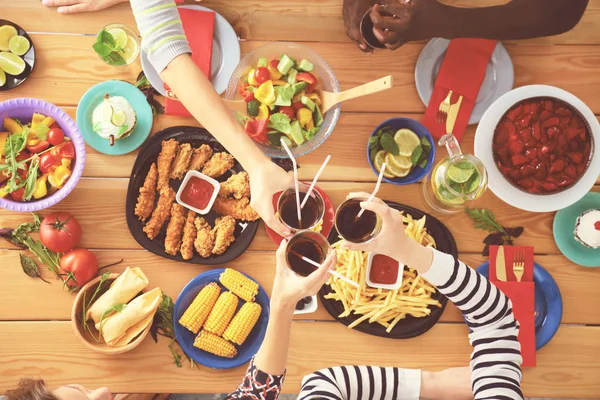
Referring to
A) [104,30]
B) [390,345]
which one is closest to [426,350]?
[390,345]

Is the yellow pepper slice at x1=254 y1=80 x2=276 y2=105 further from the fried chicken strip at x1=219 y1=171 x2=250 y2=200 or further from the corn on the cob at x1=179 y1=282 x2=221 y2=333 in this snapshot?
the corn on the cob at x1=179 y1=282 x2=221 y2=333

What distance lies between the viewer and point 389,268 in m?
2.11

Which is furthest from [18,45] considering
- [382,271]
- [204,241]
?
[382,271]

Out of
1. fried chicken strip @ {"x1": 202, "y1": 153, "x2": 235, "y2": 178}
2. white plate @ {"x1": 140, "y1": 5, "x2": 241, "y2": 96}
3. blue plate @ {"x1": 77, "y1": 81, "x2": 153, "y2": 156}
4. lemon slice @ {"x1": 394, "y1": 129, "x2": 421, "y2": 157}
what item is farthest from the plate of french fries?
blue plate @ {"x1": 77, "y1": 81, "x2": 153, "y2": 156}

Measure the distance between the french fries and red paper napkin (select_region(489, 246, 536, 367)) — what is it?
310mm

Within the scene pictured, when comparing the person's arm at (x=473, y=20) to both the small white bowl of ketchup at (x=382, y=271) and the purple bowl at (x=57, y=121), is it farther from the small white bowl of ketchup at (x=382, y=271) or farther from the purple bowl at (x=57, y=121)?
the purple bowl at (x=57, y=121)

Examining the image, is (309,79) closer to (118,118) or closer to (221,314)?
(118,118)

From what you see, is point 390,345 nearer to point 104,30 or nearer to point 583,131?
point 583,131

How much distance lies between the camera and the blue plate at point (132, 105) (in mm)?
2168

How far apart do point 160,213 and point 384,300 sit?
101cm

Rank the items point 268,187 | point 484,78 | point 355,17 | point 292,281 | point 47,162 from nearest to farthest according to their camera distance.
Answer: point 292,281 < point 268,187 < point 47,162 < point 355,17 < point 484,78

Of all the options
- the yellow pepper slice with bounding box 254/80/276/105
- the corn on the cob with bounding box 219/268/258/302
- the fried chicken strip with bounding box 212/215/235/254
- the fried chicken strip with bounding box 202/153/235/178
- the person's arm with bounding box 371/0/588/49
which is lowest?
the corn on the cob with bounding box 219/268/258/302

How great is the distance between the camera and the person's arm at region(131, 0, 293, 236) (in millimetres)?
1802

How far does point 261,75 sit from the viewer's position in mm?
2072
